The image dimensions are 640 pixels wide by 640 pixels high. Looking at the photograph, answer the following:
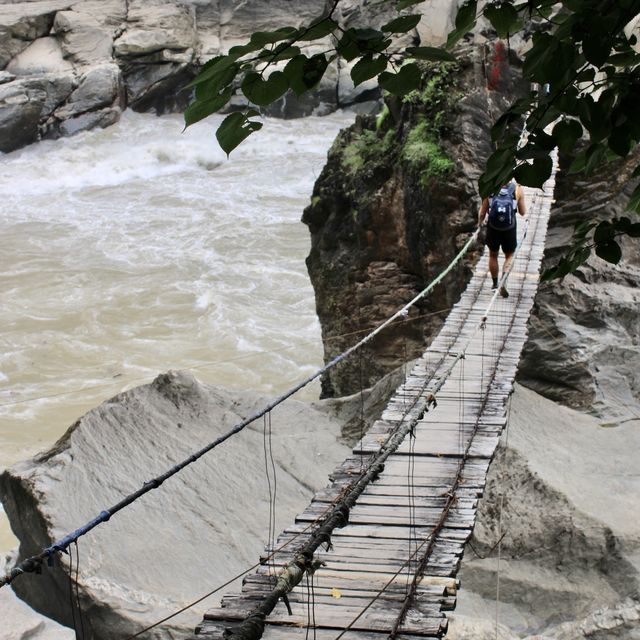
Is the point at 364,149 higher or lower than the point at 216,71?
lower

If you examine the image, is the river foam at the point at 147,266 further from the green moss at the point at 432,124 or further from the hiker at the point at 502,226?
the green moss at the point at 432,124

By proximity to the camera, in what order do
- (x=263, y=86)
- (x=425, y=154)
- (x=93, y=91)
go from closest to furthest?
(x=263, y=86) < (x=425, y=154) < (x=93, y=91)

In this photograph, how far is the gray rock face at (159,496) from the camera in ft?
16.0

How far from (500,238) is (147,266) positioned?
1080 cm

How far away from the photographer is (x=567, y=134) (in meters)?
1.94

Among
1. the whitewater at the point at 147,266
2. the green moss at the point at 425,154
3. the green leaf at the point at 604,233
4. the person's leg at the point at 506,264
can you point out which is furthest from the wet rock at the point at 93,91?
the green leaf at the point at 604,233

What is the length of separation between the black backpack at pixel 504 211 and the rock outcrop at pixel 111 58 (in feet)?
52.3

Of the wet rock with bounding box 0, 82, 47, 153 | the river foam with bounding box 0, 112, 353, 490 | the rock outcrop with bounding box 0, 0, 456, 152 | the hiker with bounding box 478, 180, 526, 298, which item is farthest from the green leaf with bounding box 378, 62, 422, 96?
the wet rock with bounding box 0, 82, 47, 153

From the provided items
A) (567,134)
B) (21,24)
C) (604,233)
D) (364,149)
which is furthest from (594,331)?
(21,24)

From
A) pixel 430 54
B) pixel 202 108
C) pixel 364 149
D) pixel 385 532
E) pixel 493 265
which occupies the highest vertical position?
pixel 430 54

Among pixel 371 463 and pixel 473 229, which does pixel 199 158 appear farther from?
pixel 371 463

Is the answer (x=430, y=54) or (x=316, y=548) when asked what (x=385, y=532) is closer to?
(x=316, y=548)

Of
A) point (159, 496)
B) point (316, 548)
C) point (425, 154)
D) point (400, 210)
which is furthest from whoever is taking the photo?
point (400, 210)

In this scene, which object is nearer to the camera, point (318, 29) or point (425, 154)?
point (318, 29)
